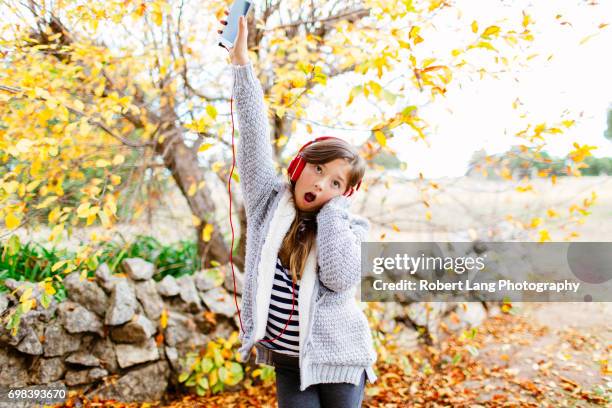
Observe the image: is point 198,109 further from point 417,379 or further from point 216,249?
point 417,379

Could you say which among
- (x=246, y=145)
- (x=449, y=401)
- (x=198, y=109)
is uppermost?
(x=198, y=109)

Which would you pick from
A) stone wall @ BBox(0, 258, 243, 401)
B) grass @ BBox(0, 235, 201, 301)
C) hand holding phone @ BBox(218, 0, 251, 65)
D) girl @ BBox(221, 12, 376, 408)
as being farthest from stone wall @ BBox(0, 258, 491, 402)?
hand holding phone @ BBox(218, 0, 251, 65)

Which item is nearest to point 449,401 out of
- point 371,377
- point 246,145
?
point 371,377

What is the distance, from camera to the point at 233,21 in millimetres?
1491

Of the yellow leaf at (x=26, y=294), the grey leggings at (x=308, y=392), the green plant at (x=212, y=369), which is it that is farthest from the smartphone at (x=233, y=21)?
the green plant at (x=212, y=369)

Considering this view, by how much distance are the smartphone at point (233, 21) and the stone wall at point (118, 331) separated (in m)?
1.84

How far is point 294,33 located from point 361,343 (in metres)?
2.47

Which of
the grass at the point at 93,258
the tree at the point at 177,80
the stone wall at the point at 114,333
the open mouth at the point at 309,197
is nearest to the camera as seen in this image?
the open mouth at the point at 309,197

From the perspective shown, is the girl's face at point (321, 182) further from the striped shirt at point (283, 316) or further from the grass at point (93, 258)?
the grass at point (93, 258)

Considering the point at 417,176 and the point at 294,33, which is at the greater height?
the point at 294,33

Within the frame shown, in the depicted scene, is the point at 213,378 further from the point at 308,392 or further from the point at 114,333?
the point at 308,392

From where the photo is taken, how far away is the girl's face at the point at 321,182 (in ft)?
5.20

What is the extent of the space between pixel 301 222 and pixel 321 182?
0.62 feet

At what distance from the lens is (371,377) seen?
5.29ft
